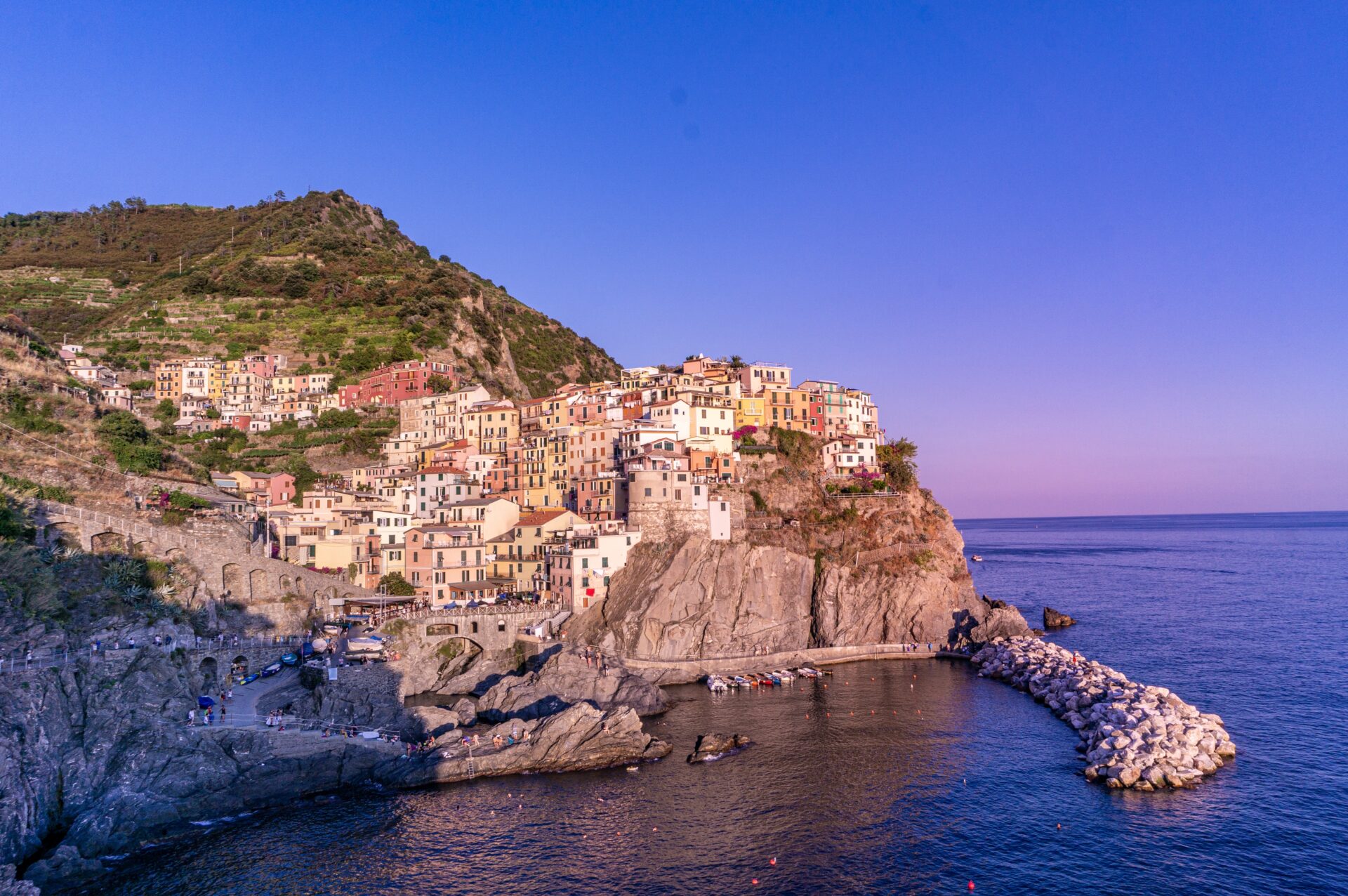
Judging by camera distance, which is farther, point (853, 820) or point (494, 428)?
point (494, 428)

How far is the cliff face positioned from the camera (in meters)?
66.2

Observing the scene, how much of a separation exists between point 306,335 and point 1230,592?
137145 millimetres

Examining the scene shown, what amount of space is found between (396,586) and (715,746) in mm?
33057

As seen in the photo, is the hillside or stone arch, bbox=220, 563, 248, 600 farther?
the hillside

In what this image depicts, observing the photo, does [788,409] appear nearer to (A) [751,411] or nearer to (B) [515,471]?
(A) [751,411]

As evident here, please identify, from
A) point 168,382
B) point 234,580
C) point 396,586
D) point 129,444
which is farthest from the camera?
point 168,382

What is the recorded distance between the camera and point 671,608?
66.1m

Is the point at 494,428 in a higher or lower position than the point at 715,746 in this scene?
higher

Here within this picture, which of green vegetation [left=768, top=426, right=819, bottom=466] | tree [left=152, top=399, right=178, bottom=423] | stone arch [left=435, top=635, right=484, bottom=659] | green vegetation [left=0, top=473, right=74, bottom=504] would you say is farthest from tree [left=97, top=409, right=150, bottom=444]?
green vegetation [left=768, top=426, right=819, bottom=466]

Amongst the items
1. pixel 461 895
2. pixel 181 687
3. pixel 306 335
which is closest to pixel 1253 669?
pixel 461 895

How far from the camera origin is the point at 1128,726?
46969mm

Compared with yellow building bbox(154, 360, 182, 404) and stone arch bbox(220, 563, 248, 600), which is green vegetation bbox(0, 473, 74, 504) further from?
yellow building bbox(154, 360, 182, 404)

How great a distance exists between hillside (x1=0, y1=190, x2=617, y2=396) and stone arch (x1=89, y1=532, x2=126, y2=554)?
6649 centimetres

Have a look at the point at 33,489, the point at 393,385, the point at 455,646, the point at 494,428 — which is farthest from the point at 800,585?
the point at 393,385
